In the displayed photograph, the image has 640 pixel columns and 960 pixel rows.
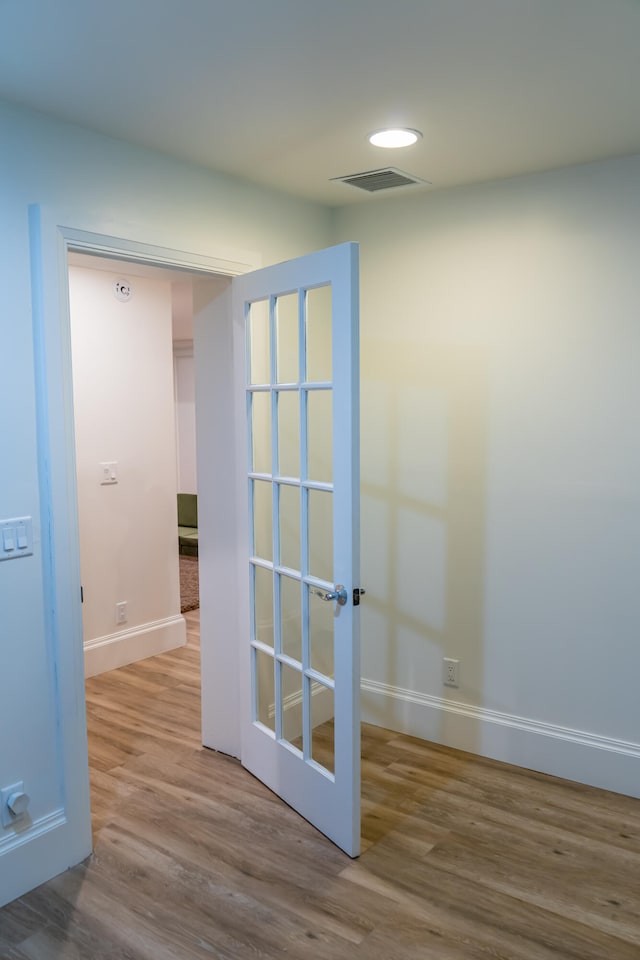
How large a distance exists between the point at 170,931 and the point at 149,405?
2.99 meters

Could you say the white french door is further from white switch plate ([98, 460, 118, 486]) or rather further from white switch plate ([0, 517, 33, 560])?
white switch plate ([98, 460, 118, 486])

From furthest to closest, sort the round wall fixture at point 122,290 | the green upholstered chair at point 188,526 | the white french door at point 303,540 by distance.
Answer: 1. the green upholstered chair at point 188,526
2. the round wall fixture at point 122,290
3. the white french door at point 303,540

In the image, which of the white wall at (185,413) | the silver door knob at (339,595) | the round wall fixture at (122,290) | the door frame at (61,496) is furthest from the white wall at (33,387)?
the white wall at (185,413)

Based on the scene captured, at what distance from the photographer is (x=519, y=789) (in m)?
2.97

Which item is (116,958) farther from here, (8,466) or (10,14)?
(10,14)

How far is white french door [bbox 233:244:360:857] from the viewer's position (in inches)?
95.1

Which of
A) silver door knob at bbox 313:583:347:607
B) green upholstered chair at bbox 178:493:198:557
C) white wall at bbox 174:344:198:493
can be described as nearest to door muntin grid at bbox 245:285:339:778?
silver door knob at bbox 313:583:347:607

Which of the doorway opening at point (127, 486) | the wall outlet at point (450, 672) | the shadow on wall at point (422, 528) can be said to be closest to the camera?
the shadow on wall at point (422, 528)

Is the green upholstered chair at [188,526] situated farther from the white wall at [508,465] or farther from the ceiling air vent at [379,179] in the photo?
the ceiling air vent at [379,179]

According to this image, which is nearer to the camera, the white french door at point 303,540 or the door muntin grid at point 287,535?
the white french door at point 303,540

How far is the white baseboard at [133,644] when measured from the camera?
4.25 m

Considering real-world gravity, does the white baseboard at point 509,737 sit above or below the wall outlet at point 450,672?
below

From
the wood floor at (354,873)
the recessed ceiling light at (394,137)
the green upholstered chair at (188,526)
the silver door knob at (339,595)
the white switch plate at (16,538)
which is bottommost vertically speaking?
the wood floor at (354,873)

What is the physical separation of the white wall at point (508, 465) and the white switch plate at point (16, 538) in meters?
1.66
